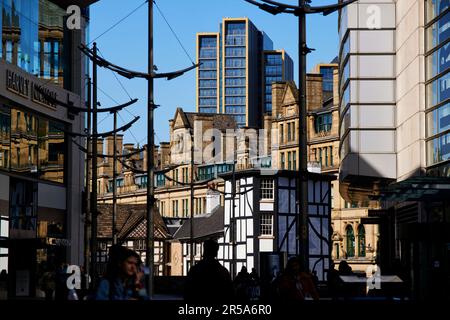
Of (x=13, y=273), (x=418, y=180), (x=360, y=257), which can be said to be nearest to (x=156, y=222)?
(x=360, y=257)

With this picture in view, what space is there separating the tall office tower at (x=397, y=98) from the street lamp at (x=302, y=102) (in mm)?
19004

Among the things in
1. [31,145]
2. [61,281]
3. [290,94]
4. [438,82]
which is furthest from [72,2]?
[290,94]

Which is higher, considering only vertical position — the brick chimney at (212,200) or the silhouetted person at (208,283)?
the brick chimney at (212,200)

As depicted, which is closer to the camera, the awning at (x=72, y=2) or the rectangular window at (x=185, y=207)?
the awning at (x=72, y=2)

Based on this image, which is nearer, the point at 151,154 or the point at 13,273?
the point at 151,154

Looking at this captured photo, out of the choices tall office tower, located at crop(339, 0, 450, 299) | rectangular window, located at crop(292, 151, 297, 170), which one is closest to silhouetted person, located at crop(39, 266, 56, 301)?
tall office tower, located at crop(339, 0, 450, 299)

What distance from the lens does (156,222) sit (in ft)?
386

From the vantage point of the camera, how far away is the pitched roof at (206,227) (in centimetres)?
11219

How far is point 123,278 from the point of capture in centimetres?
1196

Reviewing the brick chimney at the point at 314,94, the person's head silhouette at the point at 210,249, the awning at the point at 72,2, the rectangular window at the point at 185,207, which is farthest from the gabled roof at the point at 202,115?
the person's head silhouette at the point at 210,249

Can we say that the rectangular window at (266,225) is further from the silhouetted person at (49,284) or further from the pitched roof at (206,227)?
the silhouetted person at (49,284)

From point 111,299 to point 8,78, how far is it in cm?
3956

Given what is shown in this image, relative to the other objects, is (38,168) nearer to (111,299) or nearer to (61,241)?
(61,241)

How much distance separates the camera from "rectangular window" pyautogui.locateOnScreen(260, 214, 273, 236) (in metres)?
93.0
